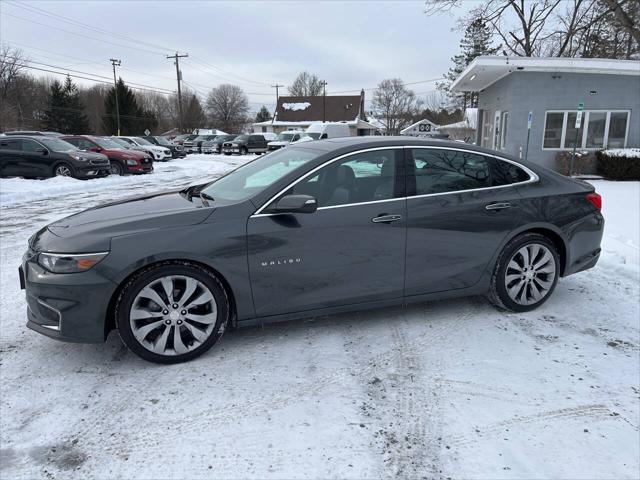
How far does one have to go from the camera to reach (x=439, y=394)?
3.03 m

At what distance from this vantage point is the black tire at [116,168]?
19.1 m

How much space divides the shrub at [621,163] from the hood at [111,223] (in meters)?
16.4

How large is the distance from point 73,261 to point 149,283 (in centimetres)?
50

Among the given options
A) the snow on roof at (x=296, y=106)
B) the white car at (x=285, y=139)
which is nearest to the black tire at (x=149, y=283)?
the white car at (x=285, y=139)

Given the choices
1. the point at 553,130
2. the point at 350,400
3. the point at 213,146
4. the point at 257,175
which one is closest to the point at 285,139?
the point at 213,146

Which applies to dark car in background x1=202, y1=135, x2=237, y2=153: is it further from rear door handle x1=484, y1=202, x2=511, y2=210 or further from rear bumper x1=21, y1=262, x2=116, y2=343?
rear bumper x1=21, y1=262, x2=116, y2=343

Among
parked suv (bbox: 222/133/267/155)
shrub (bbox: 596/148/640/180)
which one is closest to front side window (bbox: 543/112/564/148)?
shrub (bbox: 596/148/640/180)

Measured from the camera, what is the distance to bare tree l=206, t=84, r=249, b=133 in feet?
293

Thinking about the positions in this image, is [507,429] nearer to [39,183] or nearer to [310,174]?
[310,174]

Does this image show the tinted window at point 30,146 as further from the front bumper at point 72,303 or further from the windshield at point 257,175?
the front bumper at point 72,303

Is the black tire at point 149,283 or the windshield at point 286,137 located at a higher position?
the windshield at point 286,137

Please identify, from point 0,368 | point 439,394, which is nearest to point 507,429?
point 439,394

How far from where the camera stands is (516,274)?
13.9 feet

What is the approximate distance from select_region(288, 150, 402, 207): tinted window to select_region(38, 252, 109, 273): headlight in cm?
144
